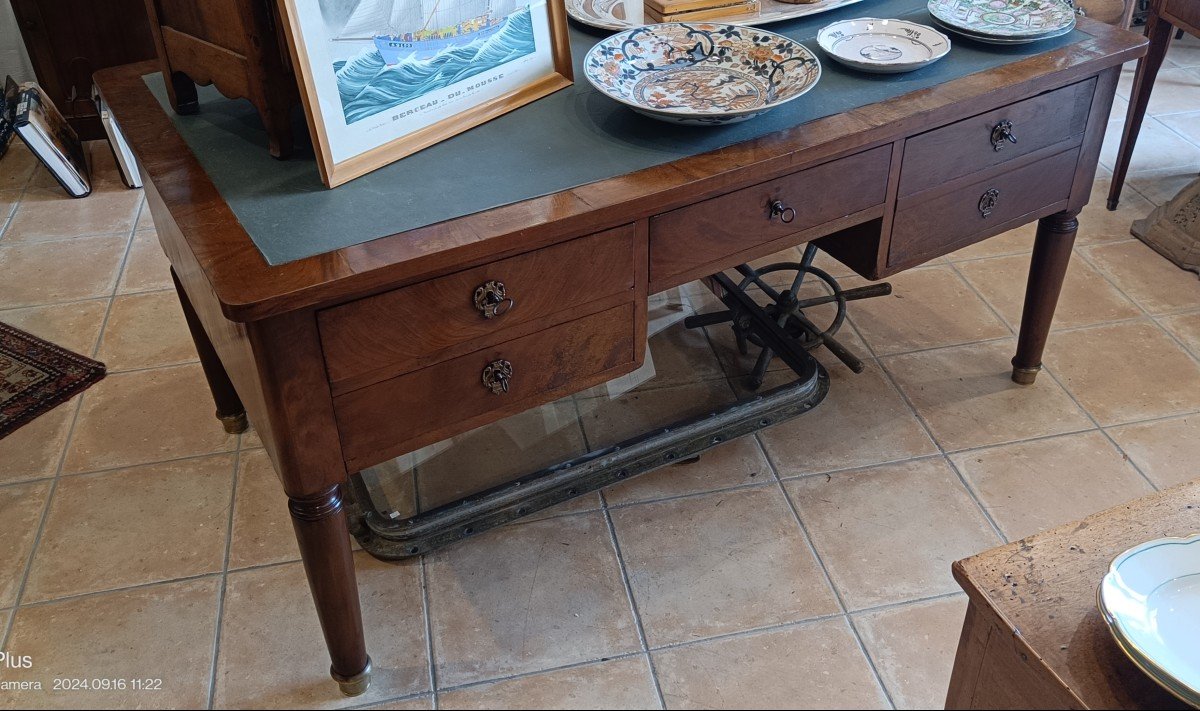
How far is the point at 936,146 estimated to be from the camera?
1626 mm

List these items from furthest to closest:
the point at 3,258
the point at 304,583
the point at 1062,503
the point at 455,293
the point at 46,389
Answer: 1. the point at 3,258
2. the point at 46,389
3. the point at 1062,503
4. the point at 304,583
5. the point at 455,293

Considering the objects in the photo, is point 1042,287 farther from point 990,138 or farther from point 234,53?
point 234,53

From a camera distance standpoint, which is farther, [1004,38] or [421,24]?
[1004,38]

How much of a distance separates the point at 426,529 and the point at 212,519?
1.39 ft

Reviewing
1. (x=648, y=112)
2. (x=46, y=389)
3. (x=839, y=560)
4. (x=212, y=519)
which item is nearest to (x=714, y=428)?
(x=839, y=560)

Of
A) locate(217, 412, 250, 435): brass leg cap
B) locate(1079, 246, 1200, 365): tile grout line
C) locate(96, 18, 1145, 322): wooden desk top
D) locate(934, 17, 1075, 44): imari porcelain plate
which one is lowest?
locate(1079, 246, 1200, 365): tile grout line

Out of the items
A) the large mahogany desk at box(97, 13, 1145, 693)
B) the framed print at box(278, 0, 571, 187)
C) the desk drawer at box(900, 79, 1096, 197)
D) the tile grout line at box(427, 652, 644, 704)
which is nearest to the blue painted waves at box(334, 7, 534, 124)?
the framed print at box(278, 0, 571, 187)

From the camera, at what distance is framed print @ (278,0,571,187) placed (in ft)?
4.28

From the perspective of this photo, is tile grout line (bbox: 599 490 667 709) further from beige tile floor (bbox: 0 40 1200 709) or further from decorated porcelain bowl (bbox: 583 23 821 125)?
decorated porcelain bowl (bbox: 583 23 821 125)

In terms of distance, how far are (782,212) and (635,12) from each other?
1.79 feet

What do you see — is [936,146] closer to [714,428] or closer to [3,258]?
[714,428]

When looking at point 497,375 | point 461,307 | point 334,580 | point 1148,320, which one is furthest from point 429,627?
point 1148,320

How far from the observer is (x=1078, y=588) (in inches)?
45.5

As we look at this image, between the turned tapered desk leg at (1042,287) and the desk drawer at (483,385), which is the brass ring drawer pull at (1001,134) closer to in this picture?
the turned tapered desk leg at (1042,287)
